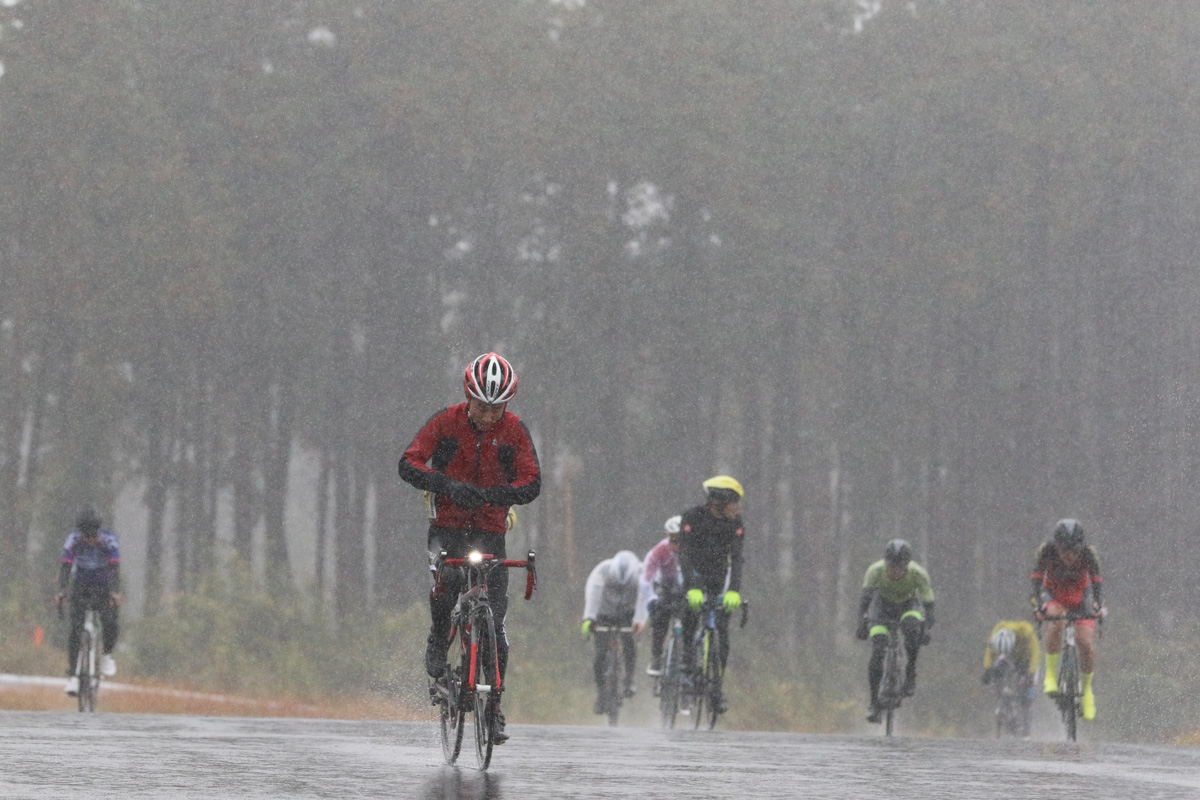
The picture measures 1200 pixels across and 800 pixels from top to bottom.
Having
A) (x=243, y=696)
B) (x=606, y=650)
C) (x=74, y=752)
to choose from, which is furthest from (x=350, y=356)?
(x=74, y=752)

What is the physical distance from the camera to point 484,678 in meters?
11.0

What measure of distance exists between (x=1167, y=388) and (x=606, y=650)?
1083 inches

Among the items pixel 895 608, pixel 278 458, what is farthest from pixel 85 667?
pixel 278 458

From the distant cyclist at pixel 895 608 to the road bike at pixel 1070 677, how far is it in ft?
4.34

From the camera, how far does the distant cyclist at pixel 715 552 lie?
63.5ft

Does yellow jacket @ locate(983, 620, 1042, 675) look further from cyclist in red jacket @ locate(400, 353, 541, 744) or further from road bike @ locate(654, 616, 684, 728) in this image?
cyclist in red jacket @ locate(400, 353, 541, 744)

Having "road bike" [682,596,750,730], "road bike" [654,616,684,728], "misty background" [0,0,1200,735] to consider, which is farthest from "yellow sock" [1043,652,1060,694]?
"misty background" [0,0,1200,735]

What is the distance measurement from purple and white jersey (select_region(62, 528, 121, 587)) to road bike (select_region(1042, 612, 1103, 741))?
8322mm

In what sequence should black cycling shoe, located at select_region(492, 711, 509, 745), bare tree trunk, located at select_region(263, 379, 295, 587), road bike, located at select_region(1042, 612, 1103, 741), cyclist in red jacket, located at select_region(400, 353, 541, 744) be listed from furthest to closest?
bare tree trunk, located at select_region(263, 379, 295, 587) → road bike, located at select_region(1042, 612, 1103, 741) → cyclist in red jacket, located at select_region(400, 353, 541, 744) → black cycling shoe, located at select_region(492, 711, 509, 745)

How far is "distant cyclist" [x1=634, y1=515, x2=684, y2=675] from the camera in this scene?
20781 mm

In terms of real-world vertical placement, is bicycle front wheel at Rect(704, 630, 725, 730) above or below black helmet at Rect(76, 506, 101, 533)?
below

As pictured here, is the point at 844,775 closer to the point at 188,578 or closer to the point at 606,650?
the point at 606,650

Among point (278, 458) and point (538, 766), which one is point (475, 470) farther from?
point (278, 458)

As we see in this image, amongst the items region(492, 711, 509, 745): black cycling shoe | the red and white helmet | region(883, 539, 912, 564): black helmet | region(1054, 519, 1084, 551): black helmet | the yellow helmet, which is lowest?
region(492, 711, 509, 745): black cycling shoe
